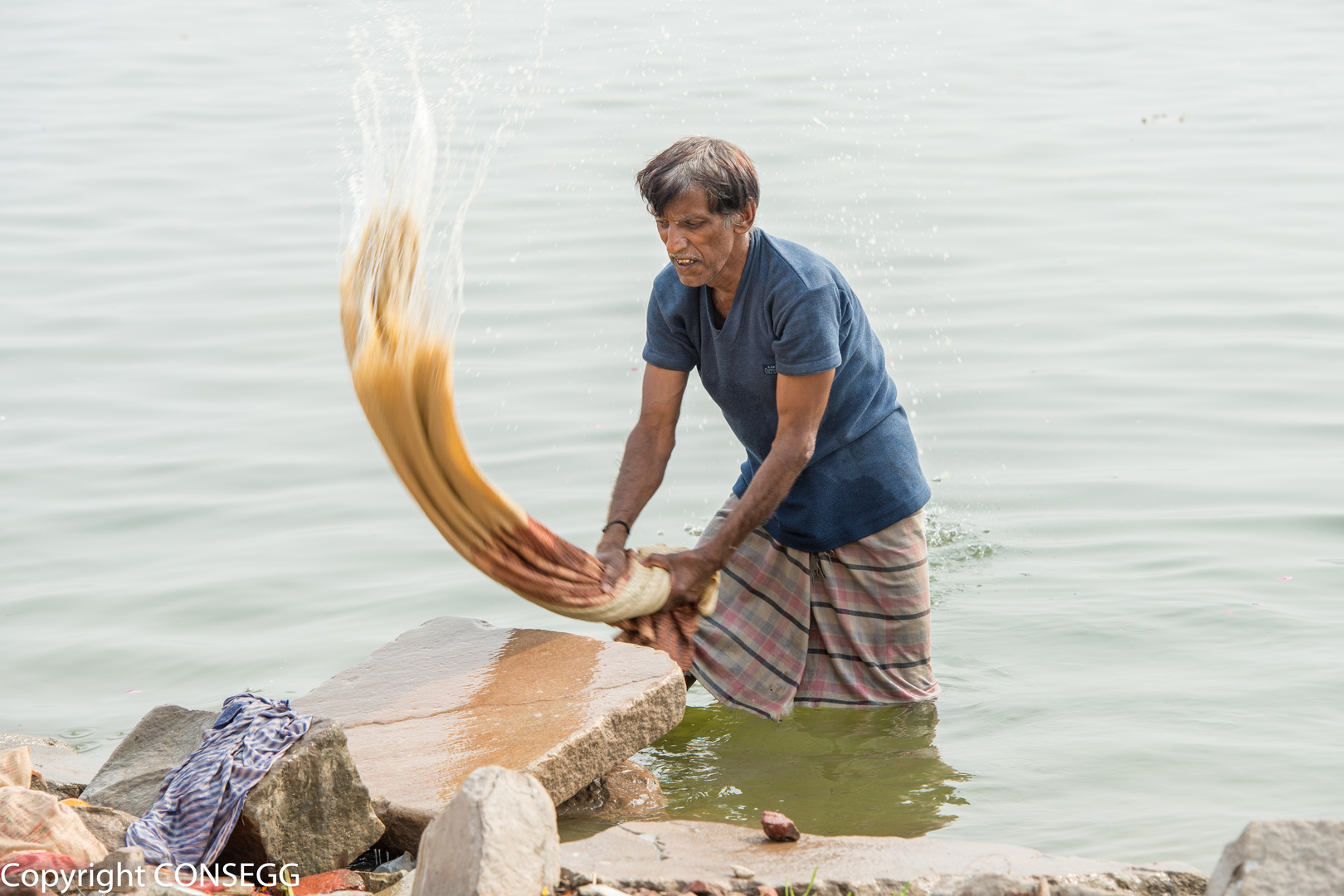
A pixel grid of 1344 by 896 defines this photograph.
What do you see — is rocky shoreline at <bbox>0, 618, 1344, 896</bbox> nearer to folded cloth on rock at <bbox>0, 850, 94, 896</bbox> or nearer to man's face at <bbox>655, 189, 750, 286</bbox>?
folded cloth on rock at <bbox>0, 850, 94, 896</bbox>

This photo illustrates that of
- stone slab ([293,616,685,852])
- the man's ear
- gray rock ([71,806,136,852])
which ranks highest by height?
the man's ear

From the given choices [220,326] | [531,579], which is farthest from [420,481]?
[220,326]

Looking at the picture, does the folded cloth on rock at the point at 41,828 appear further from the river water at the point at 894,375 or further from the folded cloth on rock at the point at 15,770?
the river water at the point at 894,375

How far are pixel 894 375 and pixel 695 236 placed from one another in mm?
4744

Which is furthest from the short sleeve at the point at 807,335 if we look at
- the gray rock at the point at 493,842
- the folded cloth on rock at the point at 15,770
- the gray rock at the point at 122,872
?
the folded cloth on rock at the point at 15,770

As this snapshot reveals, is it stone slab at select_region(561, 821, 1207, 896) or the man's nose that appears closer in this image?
stone slab at select_region(561, 821, 1207, 896)

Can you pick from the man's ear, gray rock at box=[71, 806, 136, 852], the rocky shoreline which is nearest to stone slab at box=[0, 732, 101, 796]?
the rocky shoreline

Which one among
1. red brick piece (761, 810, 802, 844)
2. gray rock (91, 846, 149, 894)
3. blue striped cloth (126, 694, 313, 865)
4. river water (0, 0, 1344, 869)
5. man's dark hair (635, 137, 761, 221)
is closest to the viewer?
gray rock (91, 846, 149, 894)

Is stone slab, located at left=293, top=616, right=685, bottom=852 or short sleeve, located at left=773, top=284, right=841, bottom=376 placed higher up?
short sleeve, located at left=773, top=284, right=841, bottom=376

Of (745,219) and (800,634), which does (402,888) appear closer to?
(800,634)

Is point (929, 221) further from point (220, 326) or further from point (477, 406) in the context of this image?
point (220, 326)

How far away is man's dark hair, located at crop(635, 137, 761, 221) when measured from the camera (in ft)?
12.0

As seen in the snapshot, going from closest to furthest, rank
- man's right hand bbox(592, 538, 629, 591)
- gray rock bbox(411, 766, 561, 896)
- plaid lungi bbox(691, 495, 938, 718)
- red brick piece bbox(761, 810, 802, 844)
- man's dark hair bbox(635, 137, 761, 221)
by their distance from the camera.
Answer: gray rock bbox(411, 766, 561, 896)
red brick piece bbox(761, 810, 802, 844)
man's dark hair bbox(635, 137, 761, 221)
man's right hand bbox(592, 538, 629, 591)
plaid lungi bbox(691, 495, 938, 718)

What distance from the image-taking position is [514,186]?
40.7 ft
